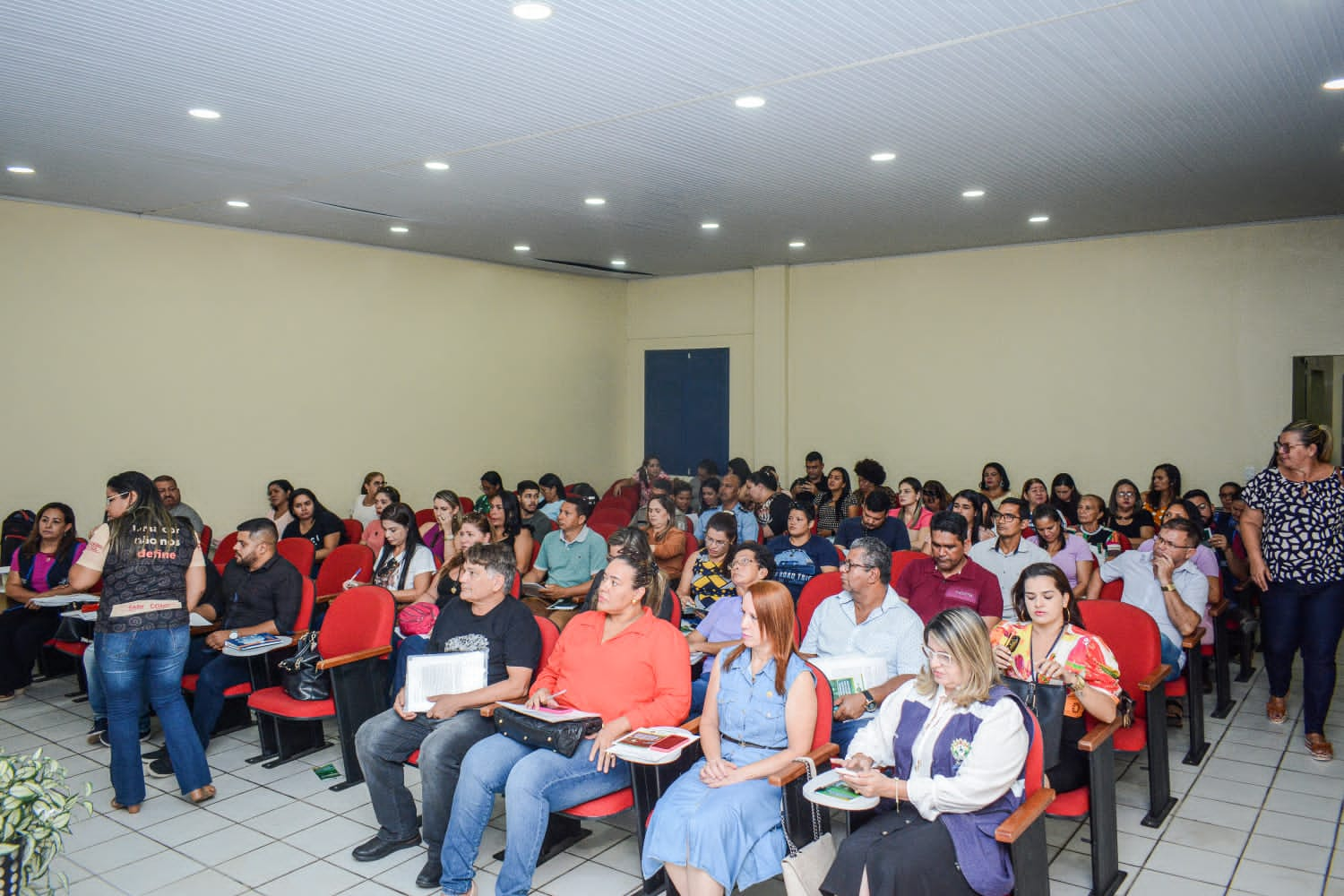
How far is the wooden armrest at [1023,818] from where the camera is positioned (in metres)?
2.72

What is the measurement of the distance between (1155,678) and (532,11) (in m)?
3.71

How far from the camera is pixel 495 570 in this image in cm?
412

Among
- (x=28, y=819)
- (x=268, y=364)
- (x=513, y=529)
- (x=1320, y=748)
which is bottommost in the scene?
(x=1320, y=748)

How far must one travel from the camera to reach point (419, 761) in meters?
3.87

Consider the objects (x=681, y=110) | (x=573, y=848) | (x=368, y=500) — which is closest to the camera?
(x=573, y=848)

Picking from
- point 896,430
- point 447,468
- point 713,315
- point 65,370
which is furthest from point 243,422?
point 896,430

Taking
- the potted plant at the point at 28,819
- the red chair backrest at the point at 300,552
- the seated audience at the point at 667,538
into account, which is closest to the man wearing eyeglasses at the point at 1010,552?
the seated audience at the point at 667,538

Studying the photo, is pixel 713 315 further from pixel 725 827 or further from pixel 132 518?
pixel 725 827

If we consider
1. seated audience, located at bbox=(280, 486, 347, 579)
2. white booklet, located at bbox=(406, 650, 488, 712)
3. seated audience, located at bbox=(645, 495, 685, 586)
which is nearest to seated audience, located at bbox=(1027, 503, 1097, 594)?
seated audience, located at bbox=(645, 495, 685, 586)

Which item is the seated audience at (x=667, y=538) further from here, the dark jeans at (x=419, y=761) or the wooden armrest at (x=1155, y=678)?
the wooden armrest at (x=1155, y=678)

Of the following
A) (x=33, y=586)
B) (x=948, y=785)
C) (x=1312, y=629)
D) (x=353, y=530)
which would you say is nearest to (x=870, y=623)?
(x=948, y=785)

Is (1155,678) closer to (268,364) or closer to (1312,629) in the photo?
(1312,629)

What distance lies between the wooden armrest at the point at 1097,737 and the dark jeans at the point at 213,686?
4.09m

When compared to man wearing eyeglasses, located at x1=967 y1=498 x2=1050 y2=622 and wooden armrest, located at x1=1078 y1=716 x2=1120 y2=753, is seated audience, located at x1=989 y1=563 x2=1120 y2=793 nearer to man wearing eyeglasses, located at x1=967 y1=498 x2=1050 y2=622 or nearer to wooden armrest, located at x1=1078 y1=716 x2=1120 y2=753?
wooden armrest, located at x1=1078 y1=716 x2=1120 y2=753
